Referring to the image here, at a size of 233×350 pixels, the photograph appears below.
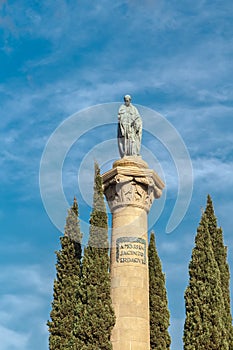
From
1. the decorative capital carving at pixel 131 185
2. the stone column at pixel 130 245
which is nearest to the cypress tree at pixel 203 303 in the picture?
the stone column at pixel 130 245

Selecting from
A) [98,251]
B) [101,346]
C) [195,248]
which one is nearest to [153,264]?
[195,248]

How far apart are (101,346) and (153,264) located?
8.94 meters

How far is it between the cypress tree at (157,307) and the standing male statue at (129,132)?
24.6 ft

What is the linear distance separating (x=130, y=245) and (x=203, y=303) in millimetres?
5272

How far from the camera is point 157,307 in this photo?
95.2 feet

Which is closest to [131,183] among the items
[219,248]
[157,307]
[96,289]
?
[96,289]

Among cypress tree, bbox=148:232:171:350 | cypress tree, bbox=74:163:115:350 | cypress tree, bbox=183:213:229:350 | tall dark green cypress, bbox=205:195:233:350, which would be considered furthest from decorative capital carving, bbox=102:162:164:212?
tall dark green cypress, bbox=205:195:233:350

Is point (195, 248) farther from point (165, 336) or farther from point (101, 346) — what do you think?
point (101, 346)

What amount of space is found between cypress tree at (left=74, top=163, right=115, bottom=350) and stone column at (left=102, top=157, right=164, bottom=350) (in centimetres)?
33

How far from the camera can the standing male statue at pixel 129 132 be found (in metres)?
25.7

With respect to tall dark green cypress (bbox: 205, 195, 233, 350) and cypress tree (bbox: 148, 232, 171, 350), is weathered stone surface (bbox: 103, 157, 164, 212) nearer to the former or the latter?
cypress tree (bbox: 148, 232, 171, 350)

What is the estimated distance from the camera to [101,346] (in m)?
22.2

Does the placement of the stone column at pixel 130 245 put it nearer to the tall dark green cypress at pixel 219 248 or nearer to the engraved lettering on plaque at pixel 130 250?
the engraved lettering on plaque at pixel 130 250

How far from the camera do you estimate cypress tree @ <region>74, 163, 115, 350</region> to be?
73.6 ft
